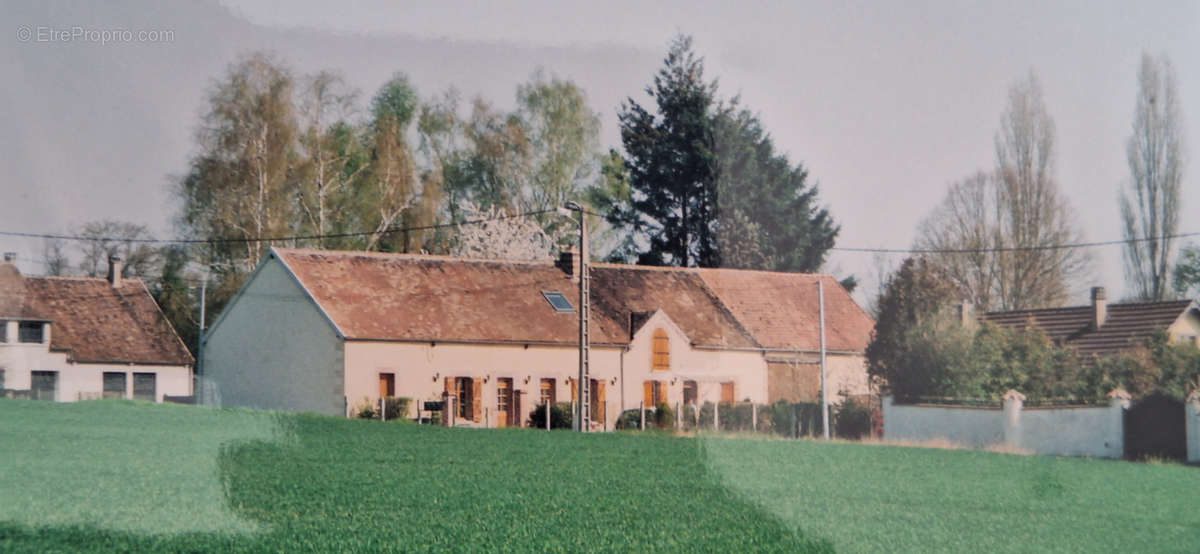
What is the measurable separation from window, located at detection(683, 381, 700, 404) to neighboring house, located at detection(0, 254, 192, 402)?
5.52 feet

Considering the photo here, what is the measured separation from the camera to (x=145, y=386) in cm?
747

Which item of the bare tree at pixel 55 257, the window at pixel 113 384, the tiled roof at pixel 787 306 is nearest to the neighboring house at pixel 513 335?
the tiled roof at pixel 787 306

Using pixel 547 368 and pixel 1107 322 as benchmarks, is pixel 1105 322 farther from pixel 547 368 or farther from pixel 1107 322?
pixel 547 368

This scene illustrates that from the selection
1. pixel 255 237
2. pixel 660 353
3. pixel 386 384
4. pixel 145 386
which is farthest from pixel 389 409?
pixel 255 237

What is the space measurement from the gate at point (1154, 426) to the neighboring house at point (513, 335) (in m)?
0.78

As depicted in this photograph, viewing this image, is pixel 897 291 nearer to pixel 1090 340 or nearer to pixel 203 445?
pixel 1090 340

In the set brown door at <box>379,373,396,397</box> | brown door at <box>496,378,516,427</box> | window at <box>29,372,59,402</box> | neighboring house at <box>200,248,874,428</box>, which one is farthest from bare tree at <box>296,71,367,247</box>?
brown door at <box>379,373,396,397</box>

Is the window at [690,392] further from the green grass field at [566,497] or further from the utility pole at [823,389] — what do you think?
the utility pole at [823,389]

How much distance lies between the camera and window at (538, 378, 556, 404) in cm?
781

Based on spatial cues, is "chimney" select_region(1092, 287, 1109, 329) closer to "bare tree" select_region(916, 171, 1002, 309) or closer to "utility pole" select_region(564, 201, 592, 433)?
"bare tree" select_region(916, 171, 1002, 309)

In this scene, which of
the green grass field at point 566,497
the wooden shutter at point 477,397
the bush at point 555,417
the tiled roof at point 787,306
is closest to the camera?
the tiled roof at point 787,306

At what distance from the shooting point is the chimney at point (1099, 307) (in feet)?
9.68

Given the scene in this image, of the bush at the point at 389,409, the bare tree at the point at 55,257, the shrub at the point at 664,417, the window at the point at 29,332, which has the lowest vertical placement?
the bush at the point at 389,409

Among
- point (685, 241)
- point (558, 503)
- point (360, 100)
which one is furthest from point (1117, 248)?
point (558, 503)
